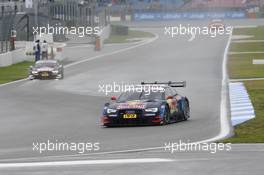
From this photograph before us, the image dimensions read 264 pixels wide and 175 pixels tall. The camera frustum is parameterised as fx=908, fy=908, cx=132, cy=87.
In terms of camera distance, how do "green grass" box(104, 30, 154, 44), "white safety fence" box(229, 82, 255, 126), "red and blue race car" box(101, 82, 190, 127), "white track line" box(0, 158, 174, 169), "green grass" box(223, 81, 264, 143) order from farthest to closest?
"green grass" box(104, 30, 154, 44), "white safety fence" box(229, 82, 255, 126), "red and blue race car" box(101, 82, 190, 127), "green grass" box(223, 81, 264, 143), "white track line" box(0, 158, 174, 169)

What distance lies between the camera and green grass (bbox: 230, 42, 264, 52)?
Result: 74062 mm

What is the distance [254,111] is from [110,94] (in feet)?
35.4

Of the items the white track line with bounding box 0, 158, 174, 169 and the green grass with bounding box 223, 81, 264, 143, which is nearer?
the white track line with bounding box 0, 158, 174, 169

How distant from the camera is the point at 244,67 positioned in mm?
54875

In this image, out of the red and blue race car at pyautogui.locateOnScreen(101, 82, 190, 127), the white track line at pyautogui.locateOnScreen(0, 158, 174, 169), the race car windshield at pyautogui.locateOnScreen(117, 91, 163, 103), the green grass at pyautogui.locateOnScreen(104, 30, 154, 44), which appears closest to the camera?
the white track line at pyautogui.locateOnScreen(0, 158, 174, 169)

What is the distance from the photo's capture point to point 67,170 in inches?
583

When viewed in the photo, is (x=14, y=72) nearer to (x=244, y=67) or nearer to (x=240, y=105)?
(x=244, y=67)

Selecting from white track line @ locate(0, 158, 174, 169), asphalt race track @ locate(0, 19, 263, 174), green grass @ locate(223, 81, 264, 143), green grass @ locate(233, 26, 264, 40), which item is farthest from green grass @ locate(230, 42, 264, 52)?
white track line @ locate(0, 158, 174, 169)

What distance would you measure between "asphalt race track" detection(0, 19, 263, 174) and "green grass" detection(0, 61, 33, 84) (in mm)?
2624

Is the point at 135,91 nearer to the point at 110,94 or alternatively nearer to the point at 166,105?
the point at 166,105

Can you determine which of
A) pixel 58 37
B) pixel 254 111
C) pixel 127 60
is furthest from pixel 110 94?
pixel 58 37

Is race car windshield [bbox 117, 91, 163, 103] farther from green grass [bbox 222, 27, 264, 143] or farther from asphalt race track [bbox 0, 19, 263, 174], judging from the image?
green grass [bbox 222, 27, 264, 143]

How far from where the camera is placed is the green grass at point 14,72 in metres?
50.8

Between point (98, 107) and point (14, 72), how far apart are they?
25.8m
